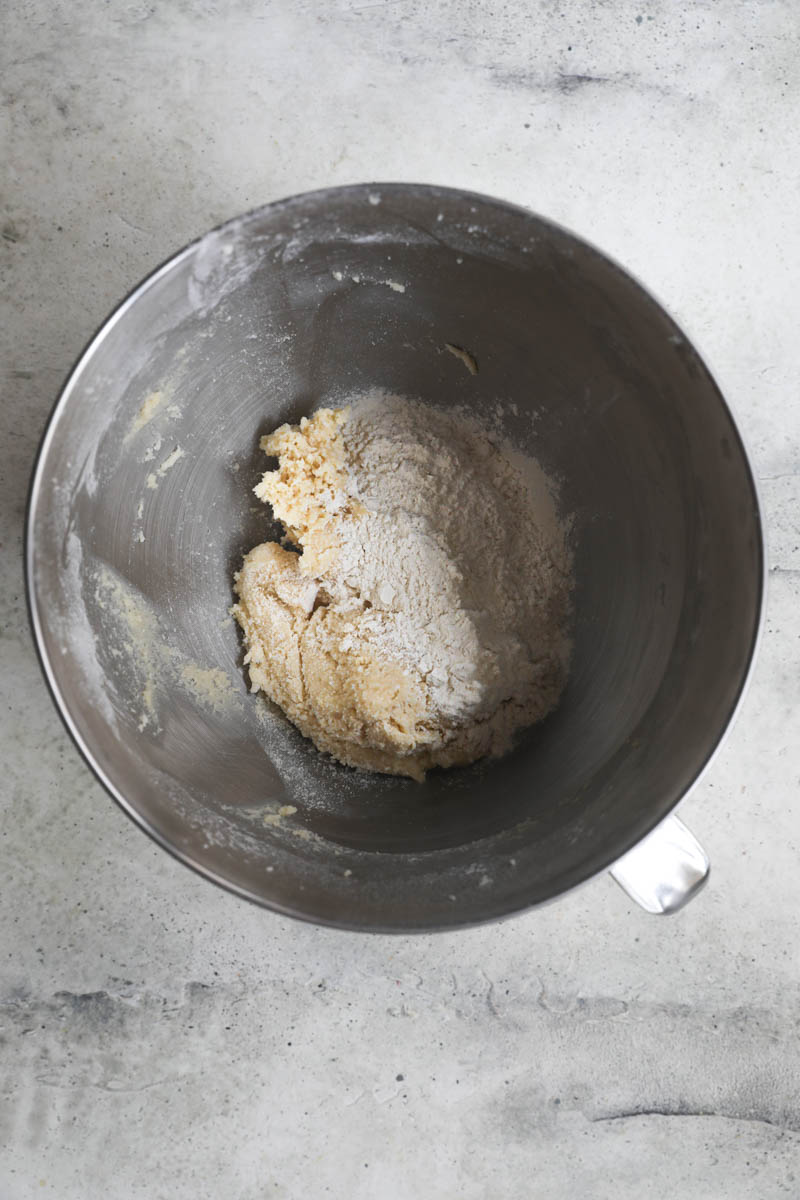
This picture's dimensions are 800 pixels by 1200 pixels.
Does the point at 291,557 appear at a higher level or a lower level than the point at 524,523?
lower

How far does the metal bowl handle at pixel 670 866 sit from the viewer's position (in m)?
1.39

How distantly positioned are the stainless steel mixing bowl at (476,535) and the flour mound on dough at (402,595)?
5 cm

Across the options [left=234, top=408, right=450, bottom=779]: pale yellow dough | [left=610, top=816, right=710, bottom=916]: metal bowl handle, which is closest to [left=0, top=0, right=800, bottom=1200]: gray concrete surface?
[left=610, top=816, right=710, bottom=916]: metal bowl handle

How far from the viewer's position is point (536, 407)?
5.05 feet

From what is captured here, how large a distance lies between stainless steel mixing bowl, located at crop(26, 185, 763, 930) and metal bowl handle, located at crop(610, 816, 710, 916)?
7.4 inches

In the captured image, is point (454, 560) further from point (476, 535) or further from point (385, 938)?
point (385, 938)

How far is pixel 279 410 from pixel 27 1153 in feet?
5.07

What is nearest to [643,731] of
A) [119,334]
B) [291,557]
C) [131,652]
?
[291,557]

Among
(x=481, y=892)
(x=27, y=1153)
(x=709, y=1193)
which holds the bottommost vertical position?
(x=27, y=1153)

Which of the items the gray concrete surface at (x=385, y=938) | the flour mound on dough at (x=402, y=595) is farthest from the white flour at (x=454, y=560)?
the gray concrete surface at (x=385, y=938)

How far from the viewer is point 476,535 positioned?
1582 mm

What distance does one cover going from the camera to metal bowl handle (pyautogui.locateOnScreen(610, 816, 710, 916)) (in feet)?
4.57

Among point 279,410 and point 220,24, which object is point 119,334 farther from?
point 220,24

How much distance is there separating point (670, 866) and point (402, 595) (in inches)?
26.6
